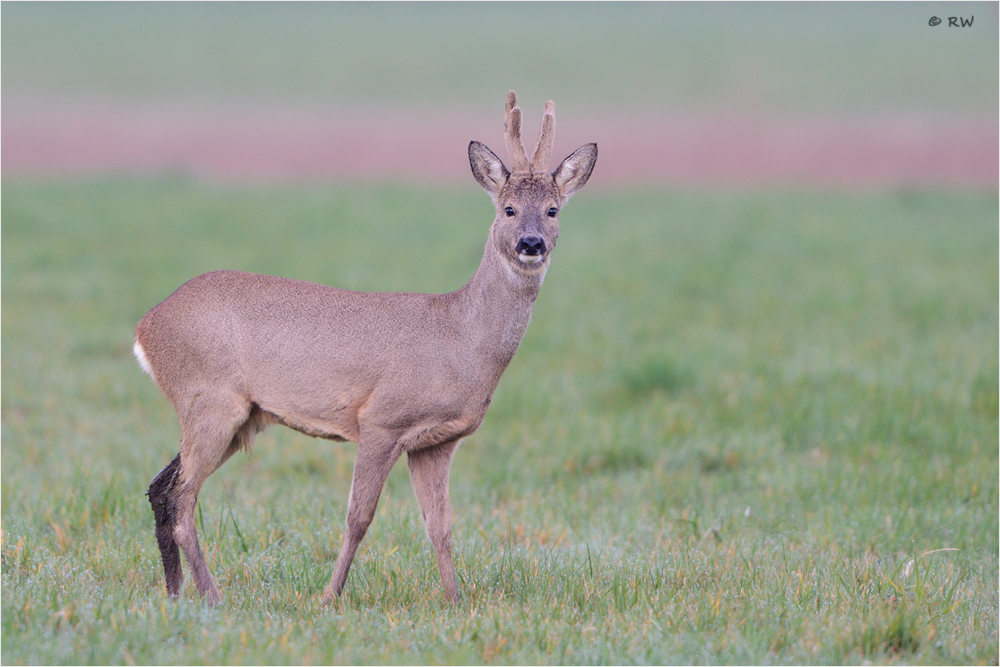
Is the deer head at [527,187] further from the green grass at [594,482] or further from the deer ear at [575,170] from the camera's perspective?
the green grass at [594,482]

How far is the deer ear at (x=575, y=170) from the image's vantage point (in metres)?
5.01

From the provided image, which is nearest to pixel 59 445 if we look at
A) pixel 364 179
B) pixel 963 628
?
pixel 963 628

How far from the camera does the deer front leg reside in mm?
4617

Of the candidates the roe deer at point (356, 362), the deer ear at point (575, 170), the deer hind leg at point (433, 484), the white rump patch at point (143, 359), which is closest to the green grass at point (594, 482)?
the deer hind leg at point (433, 484)

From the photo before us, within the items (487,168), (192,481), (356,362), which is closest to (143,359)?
(192,481)

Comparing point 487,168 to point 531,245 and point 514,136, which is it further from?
point 531,245

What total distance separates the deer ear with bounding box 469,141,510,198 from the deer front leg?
1.25 m

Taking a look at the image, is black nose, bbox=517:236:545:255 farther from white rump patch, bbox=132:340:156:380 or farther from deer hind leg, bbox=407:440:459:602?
white rump patch, bbox=132:340:156:380

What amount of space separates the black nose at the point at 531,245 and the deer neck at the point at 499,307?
0.21 metres

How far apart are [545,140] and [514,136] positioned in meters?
0.15

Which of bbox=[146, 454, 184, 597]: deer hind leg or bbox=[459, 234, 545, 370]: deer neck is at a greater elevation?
bbox=[459, 234, 545, 370]: deer neck

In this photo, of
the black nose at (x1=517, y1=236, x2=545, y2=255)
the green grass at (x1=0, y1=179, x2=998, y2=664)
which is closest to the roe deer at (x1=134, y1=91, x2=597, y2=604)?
the black nose at (x1=517, y1=236, x2=545, y2=255)

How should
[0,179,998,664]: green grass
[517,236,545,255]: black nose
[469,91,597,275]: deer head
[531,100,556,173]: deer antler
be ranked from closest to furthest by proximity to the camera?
[0,179,998,664]: green grass < [517,236,545,255]: black nose < [469,91,597,275]: deer head < [531,100,556,173]: deer antler

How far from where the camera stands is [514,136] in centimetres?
495
